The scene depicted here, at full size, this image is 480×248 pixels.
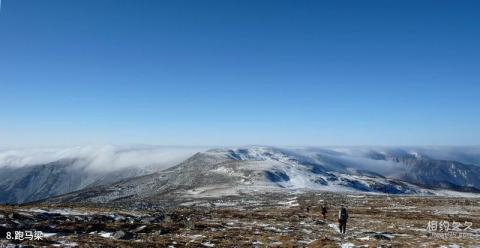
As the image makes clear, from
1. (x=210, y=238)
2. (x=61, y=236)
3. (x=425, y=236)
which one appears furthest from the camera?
(x=425, y=236)

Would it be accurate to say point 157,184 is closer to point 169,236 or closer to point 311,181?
point 311,181

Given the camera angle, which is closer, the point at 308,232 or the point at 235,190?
the point at 308,232

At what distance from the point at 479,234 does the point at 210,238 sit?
2319 cm

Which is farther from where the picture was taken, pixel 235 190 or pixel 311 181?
pixel 311 181

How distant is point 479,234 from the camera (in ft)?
113

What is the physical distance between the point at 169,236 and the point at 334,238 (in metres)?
11.9

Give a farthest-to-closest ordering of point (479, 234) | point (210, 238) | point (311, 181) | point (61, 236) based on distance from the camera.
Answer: point (311, 181)
point (479, 234)
point (210, 238)
point (61, 236)

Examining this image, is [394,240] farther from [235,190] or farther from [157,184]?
[157,184]

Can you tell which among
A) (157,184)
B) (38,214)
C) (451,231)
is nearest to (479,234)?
(451,231)

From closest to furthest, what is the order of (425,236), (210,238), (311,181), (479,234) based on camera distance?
(210,238)
(425,236)
(479,234)
(311,181)

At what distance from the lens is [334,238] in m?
29.6

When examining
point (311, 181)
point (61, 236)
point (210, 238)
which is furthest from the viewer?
point (311, 181)

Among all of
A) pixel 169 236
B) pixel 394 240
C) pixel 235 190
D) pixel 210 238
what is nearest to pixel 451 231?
pixel 394 240

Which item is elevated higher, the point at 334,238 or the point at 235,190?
the point at 334,238
